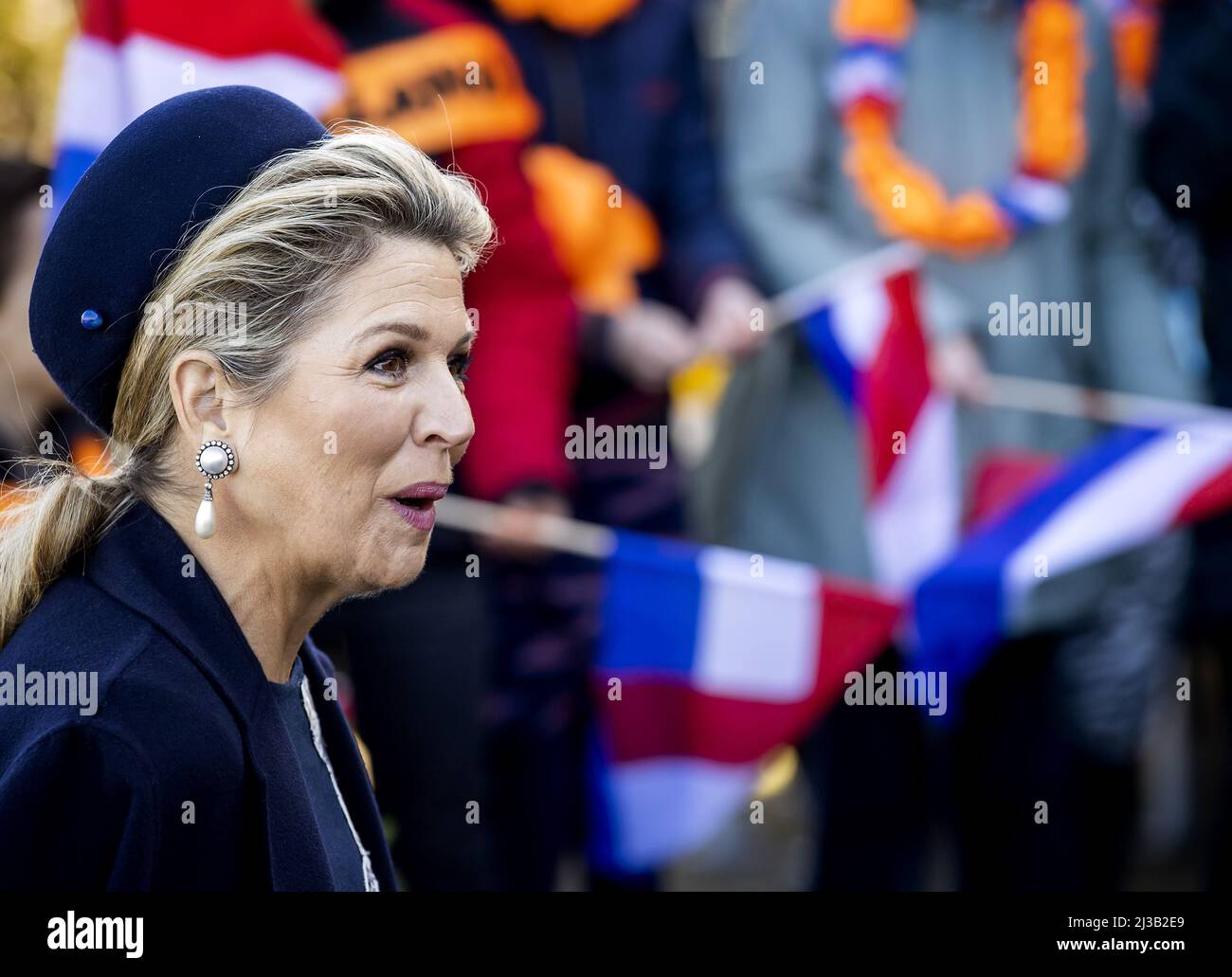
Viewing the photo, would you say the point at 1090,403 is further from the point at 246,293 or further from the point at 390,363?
the point at 246,293

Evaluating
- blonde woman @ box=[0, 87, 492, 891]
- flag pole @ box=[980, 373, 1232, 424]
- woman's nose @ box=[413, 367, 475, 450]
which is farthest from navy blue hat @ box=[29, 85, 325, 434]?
flag pole @ box=[980, 373, 1232, 424]

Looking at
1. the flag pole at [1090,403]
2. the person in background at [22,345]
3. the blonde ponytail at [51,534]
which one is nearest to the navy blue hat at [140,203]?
the blonde ponytail at [51,534]

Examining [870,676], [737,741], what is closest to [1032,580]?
[870,676]

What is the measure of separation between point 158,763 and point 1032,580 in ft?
9.82

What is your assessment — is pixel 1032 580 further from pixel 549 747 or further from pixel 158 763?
pixel 158 763

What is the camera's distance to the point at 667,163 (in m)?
4.31

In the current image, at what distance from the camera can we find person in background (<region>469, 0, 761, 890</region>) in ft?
13.5

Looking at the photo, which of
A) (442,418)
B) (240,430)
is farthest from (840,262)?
(240,430)

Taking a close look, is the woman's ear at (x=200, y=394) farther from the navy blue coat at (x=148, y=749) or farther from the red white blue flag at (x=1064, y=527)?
the red white blue flag at (x=1064, y=527)

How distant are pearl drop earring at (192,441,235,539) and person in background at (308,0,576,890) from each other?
69.7 inches

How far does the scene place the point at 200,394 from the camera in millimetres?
2020

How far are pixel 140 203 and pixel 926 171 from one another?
294 cm

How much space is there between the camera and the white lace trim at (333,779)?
2.19m

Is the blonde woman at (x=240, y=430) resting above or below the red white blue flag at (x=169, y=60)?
below
